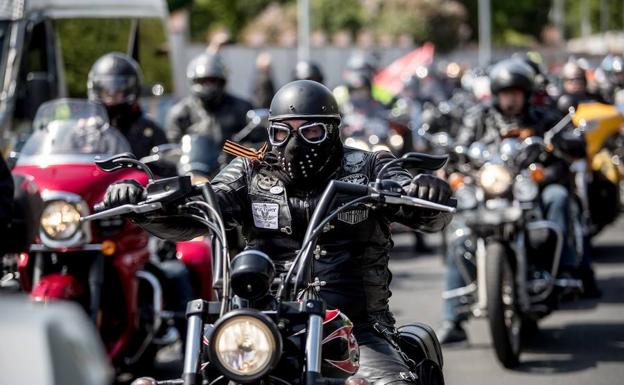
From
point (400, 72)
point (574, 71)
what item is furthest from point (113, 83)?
point (400, 72)

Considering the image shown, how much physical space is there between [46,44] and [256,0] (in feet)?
142

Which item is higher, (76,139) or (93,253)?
(76,139)

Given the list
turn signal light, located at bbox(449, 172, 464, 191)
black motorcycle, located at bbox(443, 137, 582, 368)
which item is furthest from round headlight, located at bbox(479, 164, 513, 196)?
turn signal light, located at bbox(449, 172, 464, 191)

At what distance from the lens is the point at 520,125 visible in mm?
9883

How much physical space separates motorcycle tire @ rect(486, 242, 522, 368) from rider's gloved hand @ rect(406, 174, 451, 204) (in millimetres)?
3717

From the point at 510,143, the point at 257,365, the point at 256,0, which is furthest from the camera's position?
the point at 256,0

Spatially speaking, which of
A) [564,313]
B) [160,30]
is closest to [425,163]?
[564,313]

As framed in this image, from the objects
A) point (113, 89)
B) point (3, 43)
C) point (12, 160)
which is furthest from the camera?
point (3, 43)

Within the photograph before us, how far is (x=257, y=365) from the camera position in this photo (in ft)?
13.0

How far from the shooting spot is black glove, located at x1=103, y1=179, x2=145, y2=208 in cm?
488

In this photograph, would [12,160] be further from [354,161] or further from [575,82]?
[575,82]

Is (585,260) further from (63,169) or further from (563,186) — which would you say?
(63,169)

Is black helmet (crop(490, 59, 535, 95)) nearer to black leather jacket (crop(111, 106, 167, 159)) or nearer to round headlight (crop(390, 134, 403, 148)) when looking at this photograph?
black leather jacket (crop(111, 106, 167, 159))

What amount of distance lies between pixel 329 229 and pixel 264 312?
2.59 feet
